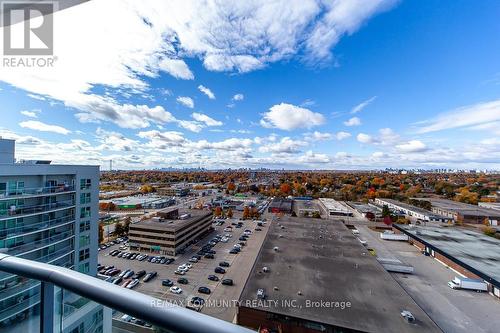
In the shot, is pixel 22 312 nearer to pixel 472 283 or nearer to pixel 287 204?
pixel 472 283

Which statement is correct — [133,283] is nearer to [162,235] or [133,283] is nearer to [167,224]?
[162,235]

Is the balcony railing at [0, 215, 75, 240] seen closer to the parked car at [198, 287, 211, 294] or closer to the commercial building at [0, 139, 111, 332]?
the commercial building at [0, 139, 111, 332]

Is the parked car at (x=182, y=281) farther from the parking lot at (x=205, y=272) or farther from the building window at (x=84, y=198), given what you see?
the building window at (x=84, y=198)

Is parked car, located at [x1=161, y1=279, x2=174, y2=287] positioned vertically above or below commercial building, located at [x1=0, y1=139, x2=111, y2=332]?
below

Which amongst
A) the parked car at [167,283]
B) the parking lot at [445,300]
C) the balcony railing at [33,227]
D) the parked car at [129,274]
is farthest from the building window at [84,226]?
the parking lot at [445,300]

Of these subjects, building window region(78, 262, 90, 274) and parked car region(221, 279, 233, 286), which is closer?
building window region(78, 262, 90, 274)

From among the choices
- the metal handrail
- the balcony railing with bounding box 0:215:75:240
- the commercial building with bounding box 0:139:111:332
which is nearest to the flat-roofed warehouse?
the commercial building with bounding box 0:139:111:332

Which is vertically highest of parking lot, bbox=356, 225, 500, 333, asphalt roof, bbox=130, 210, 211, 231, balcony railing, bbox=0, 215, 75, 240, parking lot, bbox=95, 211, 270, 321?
balcony railing, bbox=0, 215, 75, 240
